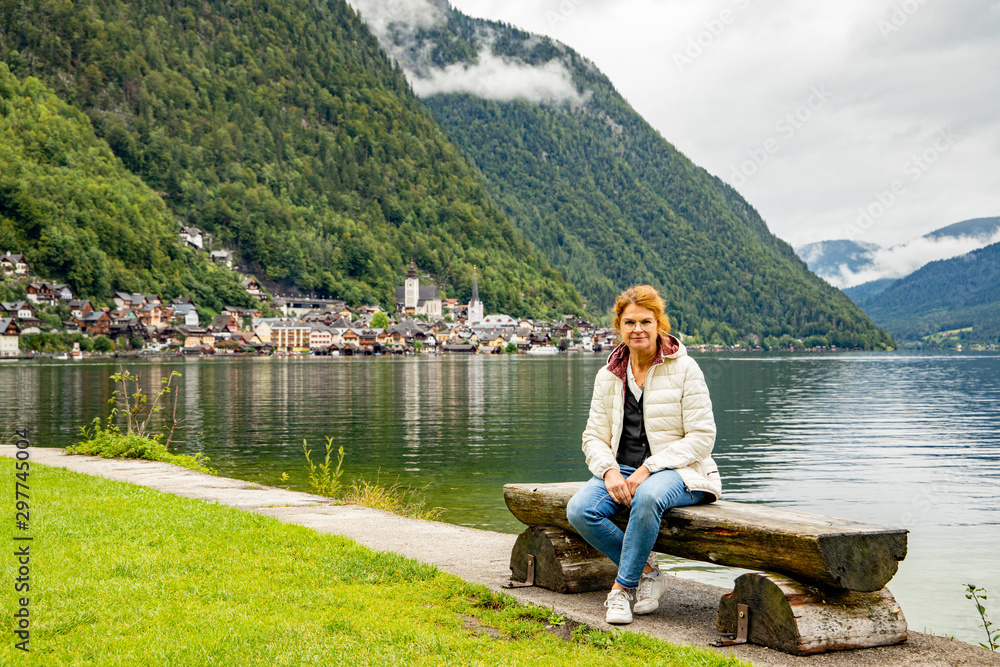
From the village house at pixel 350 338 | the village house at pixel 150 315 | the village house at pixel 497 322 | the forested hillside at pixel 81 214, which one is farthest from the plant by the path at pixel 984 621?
the village house at pixel 497 322

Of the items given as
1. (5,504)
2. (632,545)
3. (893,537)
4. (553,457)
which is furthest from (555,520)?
(553,457)

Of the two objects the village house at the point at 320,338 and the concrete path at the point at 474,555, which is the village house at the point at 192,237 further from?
the concrete path at the point at 474,555

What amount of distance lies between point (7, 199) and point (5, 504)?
14257cm

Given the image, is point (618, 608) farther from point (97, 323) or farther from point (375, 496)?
point (97, 323)

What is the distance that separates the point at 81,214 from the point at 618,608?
149712 millimetres

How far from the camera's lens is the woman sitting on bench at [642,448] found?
6.52 meters

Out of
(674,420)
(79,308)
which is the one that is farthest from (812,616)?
(79,308)

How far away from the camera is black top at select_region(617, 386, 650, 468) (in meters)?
7.03

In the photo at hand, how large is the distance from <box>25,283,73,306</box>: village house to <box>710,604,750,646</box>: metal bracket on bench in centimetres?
13639

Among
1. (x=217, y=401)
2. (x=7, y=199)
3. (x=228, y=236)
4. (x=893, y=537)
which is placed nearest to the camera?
(x=893, y=537)

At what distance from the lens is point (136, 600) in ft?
21.8

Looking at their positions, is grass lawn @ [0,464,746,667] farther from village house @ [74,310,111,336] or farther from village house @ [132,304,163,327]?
village house @ [132,304,163,327]

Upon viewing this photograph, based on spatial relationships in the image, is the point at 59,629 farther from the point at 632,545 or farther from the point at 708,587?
the point at 708,587

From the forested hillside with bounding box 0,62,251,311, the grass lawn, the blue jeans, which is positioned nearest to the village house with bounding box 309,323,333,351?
the forested hillside with bounding box 0,62,251,311
